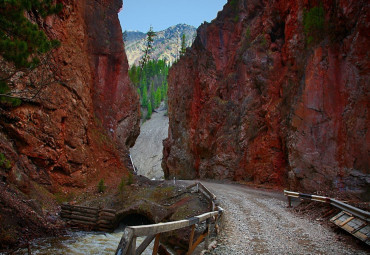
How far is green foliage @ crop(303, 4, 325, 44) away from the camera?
2055 centimetres

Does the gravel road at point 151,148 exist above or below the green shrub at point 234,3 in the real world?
below

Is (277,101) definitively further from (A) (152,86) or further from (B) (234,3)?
(A) (152,86)

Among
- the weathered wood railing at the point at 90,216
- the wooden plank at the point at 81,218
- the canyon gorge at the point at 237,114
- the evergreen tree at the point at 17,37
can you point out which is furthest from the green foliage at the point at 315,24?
the wooden plank at the point at 81,218

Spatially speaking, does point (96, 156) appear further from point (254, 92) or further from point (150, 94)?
point (150, 94)

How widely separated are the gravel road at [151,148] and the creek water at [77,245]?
49.8 m

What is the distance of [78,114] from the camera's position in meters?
20.8

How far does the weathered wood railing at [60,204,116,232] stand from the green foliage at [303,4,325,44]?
19122 mm

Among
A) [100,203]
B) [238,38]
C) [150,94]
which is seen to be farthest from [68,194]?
[150,94]

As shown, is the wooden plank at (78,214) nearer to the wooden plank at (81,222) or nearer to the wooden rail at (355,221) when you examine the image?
the wooden plank at (81,222)

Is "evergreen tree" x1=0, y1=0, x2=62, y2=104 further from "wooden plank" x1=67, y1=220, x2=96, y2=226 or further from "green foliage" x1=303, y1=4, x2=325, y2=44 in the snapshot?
"green foliage" x1=303, y1=4, x2=325, y2=44

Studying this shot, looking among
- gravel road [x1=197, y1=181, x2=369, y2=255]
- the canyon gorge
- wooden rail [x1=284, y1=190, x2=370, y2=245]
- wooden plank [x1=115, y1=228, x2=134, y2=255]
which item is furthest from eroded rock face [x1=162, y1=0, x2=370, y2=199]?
wooden plank [x1=115, y1=228, x2=134, y2=255]

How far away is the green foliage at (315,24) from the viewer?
20547 millimetres

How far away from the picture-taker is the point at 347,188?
15680 millimetres

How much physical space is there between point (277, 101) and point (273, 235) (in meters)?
19.3
